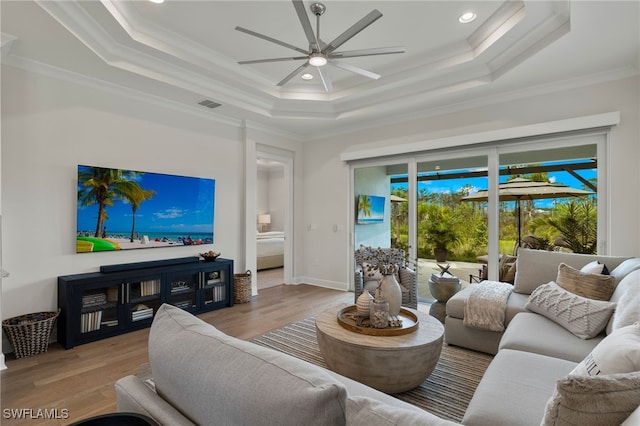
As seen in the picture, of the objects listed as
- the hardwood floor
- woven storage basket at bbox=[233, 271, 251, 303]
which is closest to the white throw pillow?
the hardwood floor

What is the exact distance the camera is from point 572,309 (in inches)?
90.0

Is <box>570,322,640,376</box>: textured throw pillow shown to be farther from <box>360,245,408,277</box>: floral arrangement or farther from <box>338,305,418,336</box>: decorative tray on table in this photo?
<box>360,245,408,277</box>: floral arrangement

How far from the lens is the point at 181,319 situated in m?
1.09

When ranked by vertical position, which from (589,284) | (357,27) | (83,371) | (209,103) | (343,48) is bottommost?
(83,371)

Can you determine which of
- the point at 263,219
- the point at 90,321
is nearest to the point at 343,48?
the point at 90,321

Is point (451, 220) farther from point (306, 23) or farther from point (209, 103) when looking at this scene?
point (209, 103)

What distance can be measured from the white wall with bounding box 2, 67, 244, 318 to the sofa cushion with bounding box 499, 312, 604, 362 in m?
3.85

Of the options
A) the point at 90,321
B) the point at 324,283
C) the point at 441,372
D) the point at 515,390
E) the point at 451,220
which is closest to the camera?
the point at 515,390

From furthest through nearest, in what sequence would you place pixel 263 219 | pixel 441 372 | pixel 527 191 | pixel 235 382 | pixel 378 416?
pixel 263 219 < pixel 527 191 < pixel 441 372 < pixel 235 382 < pixel 378 416

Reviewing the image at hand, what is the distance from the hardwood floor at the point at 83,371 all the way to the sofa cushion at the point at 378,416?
7.15ft

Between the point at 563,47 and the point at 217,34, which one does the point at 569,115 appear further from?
the point at 217,34

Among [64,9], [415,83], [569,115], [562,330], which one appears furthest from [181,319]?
[569,115]

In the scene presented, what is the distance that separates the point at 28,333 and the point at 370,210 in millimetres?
4335

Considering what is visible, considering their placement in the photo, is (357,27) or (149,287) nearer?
(357,27)
